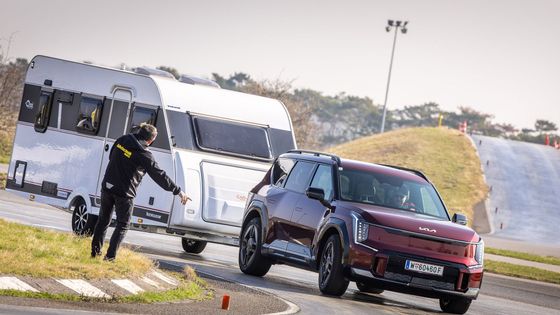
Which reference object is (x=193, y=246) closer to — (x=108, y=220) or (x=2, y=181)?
(x=108, y=220)

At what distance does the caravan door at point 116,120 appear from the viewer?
21906 mm

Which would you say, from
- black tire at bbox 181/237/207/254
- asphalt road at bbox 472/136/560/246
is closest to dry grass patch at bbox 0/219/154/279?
black tire at bbox 181/237/207/254

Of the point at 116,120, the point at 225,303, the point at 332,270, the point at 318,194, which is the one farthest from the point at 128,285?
the point at 116,120

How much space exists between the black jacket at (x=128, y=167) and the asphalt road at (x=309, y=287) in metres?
2.40

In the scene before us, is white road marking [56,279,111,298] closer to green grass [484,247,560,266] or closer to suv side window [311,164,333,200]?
suv side window [311,164,333,200]

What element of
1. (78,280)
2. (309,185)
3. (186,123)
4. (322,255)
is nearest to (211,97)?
(186,123)

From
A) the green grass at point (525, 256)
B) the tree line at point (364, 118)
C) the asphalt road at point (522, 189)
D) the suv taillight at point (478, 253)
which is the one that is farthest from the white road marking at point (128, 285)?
the tree line at point (364, 118)

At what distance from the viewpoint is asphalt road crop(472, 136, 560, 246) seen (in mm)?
58441

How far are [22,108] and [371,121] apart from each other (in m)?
136

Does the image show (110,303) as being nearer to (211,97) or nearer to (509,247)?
(211,97)

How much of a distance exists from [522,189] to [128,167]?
5892cm

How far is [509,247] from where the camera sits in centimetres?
4559

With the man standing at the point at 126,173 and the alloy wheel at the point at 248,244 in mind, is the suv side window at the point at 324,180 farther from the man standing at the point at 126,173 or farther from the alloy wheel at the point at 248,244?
the man standing at the point at 126,173

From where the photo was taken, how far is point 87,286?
13.7 m
